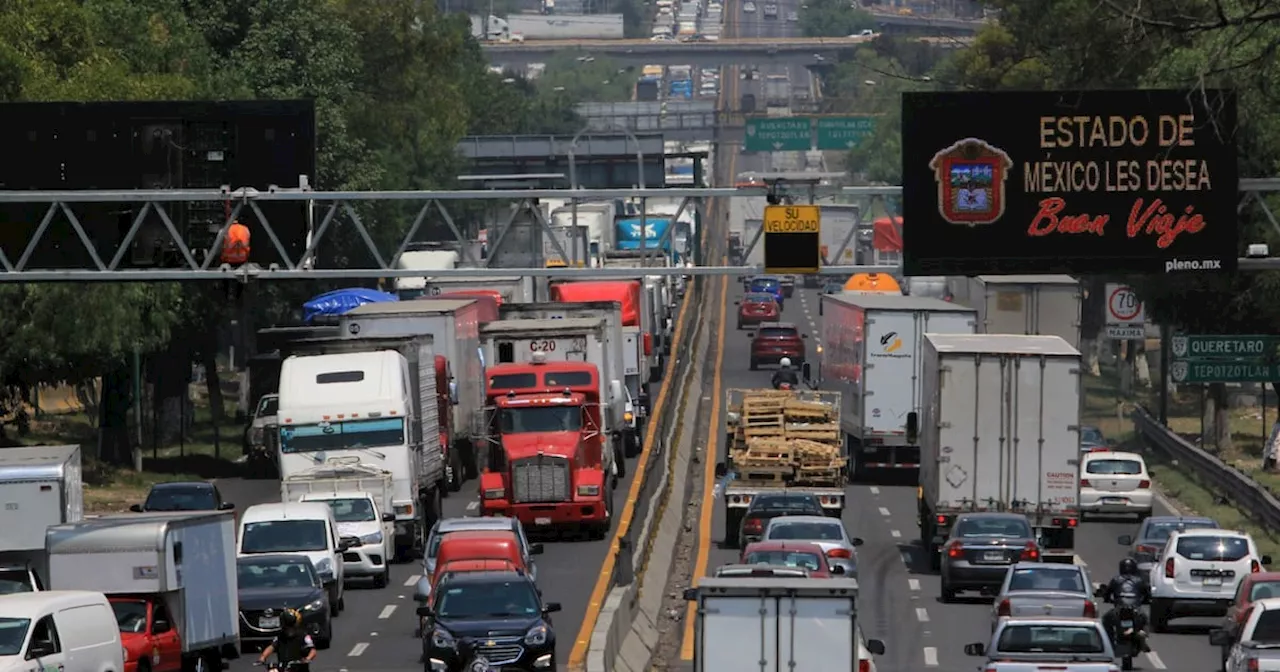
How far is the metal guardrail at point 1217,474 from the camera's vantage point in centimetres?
4503

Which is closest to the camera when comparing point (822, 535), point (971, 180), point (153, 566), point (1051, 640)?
point (1051, 640)

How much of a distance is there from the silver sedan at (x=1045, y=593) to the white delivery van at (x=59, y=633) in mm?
10307

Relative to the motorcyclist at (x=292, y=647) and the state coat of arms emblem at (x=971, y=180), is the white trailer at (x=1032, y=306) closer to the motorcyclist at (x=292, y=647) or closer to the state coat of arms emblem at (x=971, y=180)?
the state coat of arms emblem at (x=971, y=180)

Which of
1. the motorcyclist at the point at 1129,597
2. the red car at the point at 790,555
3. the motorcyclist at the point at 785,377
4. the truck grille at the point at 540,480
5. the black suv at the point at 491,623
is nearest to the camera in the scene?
the black suv at the point at 491,623

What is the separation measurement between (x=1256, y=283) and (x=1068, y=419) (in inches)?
861

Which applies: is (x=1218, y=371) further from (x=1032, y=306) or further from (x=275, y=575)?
(x=275, y=575)

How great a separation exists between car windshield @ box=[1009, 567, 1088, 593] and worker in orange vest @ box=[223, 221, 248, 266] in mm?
11870

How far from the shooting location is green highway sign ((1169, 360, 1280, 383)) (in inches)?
1983

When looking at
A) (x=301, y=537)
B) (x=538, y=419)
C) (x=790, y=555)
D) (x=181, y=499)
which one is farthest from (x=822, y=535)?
(x=181, y=499)

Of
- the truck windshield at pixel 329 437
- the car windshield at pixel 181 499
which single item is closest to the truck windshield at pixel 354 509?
the truck windshield at pixel 329 437

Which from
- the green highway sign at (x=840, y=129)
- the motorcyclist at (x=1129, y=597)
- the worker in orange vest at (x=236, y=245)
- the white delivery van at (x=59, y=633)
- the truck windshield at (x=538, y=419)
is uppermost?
the green highway sign at (x=840, y=129)

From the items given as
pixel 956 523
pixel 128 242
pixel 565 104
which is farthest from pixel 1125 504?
pixel 565 104

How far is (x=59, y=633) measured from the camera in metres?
23.4

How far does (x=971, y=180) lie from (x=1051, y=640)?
8.66 meters
